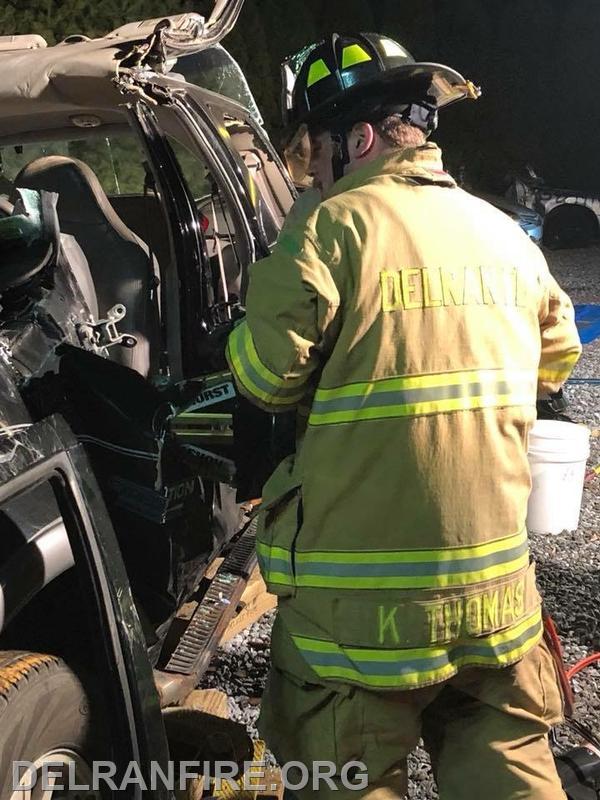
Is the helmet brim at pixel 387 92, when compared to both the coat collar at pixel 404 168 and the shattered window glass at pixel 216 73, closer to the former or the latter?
the coat collar at pixel 404 168

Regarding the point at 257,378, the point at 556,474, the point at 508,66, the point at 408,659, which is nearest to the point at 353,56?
the point at 257,378

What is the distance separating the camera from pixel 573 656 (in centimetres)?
314

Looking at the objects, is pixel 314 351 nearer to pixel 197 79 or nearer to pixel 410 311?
pixel 410 311

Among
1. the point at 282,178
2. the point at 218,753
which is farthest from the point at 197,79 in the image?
the point at 218,753

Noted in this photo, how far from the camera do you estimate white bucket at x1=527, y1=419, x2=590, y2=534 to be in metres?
3.80

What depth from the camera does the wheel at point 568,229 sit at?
1330 centimetres

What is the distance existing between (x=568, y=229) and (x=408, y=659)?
12961 mm

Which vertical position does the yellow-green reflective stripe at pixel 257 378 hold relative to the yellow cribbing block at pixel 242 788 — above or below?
above

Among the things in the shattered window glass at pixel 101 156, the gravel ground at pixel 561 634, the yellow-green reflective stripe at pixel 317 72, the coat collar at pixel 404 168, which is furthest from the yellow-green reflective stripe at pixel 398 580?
the shattered window glass at pixel 101 156

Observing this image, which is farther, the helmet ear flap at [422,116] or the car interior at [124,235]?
the car interior at [124,235]

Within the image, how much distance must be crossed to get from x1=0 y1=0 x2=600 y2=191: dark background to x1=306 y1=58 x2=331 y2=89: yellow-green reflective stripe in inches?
443

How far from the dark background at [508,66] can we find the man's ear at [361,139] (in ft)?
37.9

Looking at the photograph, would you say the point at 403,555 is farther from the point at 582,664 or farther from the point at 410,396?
the point at 582,664

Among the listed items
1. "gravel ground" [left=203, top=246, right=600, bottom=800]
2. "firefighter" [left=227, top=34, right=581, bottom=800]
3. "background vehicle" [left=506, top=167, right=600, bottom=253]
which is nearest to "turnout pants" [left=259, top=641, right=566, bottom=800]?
"firefighter" [left=227, top=34, right=581, bottom=800]
